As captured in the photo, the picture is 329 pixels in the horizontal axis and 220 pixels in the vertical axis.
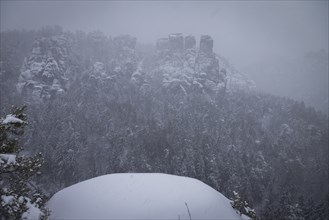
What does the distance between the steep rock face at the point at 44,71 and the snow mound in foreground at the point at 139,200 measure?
12570 centimetres

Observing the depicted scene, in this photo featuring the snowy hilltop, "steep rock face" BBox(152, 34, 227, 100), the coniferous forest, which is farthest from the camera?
"steep rock face" BBox(152, 34, 227, 100)

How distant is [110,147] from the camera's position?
8481 cm

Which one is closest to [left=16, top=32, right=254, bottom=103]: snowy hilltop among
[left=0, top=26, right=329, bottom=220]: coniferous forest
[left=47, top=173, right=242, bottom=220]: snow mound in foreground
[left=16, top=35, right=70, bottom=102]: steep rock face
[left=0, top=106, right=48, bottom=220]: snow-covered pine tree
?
[left=16, top=35, right=70, bottom=102]: steep rock face

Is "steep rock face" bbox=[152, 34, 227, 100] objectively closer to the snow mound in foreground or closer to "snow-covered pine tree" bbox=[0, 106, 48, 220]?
the snow mound in foreground

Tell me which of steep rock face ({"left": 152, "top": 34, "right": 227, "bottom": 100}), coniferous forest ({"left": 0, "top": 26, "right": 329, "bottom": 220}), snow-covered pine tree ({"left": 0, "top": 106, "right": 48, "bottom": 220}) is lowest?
coniferous forest ({"left": 0, "top": 26, "right": 329, "bottom": 220})

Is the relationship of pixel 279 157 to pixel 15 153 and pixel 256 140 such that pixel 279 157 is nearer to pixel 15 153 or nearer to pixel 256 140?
pixel 256 140

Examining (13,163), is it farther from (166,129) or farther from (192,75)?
(192,75)

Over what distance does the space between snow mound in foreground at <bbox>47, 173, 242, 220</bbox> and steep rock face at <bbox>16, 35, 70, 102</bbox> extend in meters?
126

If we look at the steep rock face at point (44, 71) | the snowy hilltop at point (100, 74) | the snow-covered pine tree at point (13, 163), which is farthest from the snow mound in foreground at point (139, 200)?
the steep rock face at point (44, 71)

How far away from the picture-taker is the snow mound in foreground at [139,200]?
17922 millimetres

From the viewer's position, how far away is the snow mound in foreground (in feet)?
58.8

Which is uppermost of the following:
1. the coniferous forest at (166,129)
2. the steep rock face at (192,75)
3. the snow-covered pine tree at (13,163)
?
the snow-covered pine tree at (13,163)

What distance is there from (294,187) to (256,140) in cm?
3012

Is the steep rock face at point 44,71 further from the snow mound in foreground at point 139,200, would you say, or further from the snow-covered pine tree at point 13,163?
the snow-covered pine tree at point 13,163
